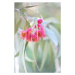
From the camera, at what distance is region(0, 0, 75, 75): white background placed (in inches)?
31.9

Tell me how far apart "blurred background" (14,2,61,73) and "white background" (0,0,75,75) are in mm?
38

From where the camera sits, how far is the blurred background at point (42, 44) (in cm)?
74

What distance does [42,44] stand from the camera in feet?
2.73

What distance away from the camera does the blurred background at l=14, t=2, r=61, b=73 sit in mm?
743
